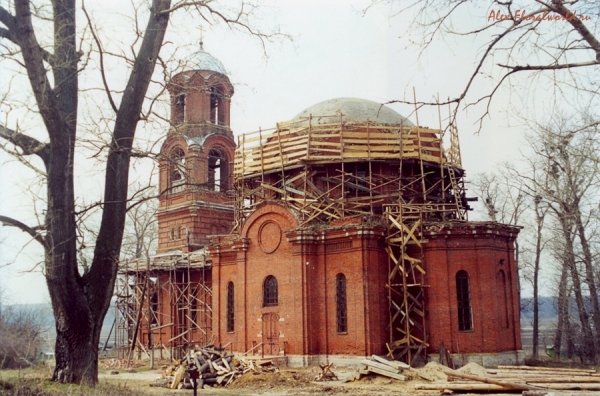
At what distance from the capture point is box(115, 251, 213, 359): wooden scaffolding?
3064cm

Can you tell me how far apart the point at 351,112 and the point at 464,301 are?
936 centimetres

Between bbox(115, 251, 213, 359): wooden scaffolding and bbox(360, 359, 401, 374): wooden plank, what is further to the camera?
bbox(115, 251, 213, 359): wooden scaffolding

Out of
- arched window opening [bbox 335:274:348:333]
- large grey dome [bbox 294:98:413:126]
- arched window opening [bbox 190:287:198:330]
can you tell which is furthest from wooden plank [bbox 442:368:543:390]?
arched window opening [bbox 190:287:198:330]

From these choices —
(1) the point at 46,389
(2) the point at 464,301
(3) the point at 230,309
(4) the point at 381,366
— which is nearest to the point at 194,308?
(3) the point at 230,309

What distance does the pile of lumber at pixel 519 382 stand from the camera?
626 inches

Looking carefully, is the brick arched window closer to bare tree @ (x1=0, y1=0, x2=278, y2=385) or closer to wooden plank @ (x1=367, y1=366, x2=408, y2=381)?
wooden plank @ (x1=367, y1=366, x2=408, y2=381)

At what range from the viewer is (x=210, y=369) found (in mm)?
19891

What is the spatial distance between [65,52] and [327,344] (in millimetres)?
16511

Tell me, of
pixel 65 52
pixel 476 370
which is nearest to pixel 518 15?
pixel 65 52

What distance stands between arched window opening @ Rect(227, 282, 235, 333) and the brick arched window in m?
9.56

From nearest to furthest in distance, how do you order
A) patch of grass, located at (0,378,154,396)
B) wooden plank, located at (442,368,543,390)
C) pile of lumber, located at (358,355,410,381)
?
patch of grass, located at (0,378,154,396) → wooden plank, located at (442,368,543,390) → pile of lumber, located at (358,355,410,381)

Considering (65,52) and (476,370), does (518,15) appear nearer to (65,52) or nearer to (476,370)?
(65,52)

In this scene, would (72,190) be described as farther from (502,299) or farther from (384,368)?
(502,299)

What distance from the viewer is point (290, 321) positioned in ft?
77.6
